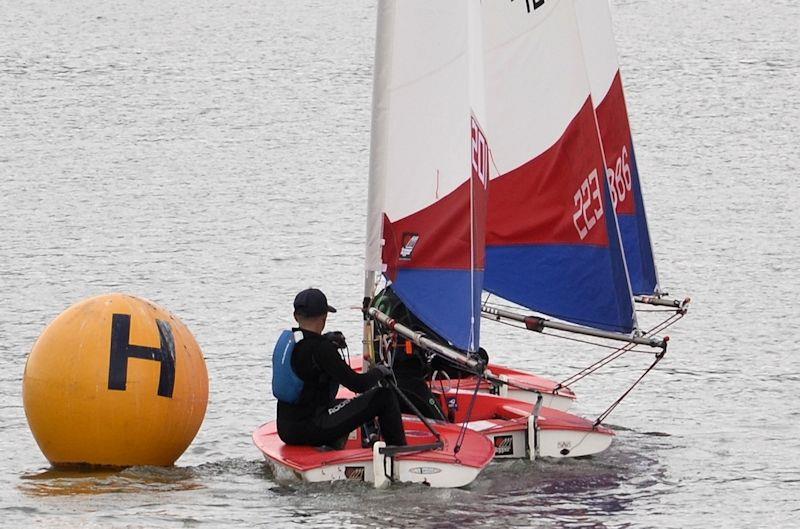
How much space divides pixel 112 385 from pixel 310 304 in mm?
1364

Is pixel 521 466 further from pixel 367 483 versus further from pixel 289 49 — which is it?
pixel 289 49

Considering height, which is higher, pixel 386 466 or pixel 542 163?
pixel 542 163

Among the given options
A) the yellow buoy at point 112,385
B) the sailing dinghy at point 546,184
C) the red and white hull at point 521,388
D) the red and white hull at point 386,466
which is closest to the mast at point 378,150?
→ the red and white hull at point 386,466

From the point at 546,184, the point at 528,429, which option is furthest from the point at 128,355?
the point at 546,184

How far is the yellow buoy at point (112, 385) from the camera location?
10258 mm

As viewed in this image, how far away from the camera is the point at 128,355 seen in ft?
33.8

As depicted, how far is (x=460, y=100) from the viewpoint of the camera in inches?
433

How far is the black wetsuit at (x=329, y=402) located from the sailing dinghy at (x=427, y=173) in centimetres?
52

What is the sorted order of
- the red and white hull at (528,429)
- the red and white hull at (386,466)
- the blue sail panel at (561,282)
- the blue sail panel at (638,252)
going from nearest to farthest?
the red and white hull at (386,466) < the red and white hull at (528,429) < the blue sail panel at (561,282) < the blue sail panel at (638,252)

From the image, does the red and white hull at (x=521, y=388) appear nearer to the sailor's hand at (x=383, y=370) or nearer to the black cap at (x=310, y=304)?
the sailor's hand at (x=383, y=370)

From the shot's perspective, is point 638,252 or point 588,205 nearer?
point 588,205

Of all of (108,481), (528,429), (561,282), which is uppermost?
(561,282)

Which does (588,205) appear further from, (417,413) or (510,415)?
(417,413)

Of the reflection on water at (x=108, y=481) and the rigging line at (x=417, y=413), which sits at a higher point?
the rigging line at (x=417, y=413)
